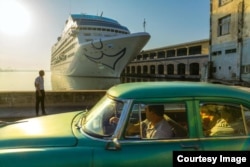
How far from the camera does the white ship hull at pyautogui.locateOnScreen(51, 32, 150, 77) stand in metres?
36.3

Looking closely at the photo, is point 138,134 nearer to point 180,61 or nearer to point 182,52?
point 180,61

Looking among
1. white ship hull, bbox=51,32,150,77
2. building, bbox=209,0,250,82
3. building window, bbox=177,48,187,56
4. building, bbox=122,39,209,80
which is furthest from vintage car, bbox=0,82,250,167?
building window, bbox=177,48,187,56

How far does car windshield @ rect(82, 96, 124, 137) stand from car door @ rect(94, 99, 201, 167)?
0.20 meters

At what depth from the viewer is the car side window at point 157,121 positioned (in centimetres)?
278

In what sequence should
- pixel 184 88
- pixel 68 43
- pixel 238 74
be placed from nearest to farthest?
1. pixel 184 88
2. pixel 238 74
3. pixel 68 43

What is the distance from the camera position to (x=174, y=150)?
264cm

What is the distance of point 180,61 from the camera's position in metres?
55.3

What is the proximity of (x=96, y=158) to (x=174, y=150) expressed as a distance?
2.53 feet

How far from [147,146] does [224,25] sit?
31894mm

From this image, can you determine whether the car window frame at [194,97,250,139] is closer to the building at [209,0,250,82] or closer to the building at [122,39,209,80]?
the building at [209,0,250,82]

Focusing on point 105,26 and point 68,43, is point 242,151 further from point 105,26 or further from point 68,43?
point 68,43

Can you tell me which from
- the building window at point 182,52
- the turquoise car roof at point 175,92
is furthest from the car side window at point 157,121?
the building window at point 182,52

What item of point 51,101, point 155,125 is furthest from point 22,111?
point 155,125

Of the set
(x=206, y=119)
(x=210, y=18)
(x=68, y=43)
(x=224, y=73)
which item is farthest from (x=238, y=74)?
(x=68, y=43)
